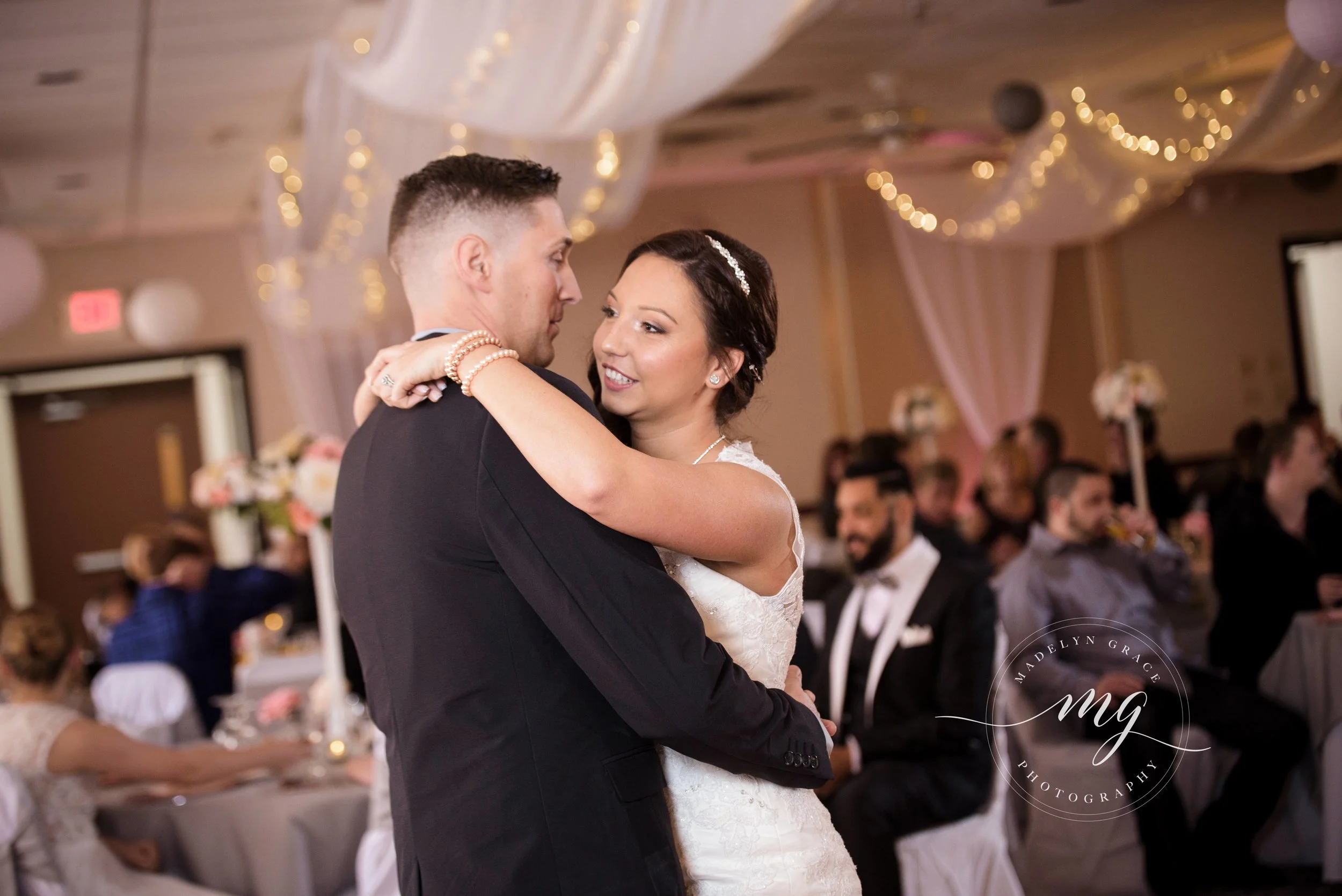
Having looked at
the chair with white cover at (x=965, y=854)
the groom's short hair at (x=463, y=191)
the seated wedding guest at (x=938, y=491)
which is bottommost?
the chair with white cover at (x=965, y=854)

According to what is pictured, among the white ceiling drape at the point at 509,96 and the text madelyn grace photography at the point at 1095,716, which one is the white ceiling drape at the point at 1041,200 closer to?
the white ceiling drape at the point at 509,96

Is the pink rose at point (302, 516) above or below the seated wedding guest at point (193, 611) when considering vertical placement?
above

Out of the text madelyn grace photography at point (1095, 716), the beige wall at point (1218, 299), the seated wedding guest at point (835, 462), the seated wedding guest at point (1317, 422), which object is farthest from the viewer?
the seated wedding guest at point (835, 462)

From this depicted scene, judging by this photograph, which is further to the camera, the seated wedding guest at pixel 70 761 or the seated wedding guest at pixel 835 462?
the seated wedding guest at pixel 835 462

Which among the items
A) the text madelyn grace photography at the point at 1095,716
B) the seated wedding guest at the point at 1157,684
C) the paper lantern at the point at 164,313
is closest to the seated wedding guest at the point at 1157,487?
the seated wedding guest at the point at 1157,684

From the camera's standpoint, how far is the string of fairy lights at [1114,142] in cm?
486

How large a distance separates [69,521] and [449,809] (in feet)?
28.4

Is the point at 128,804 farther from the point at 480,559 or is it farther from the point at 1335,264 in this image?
the point at 1335,264

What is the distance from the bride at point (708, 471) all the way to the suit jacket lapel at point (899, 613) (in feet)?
5.20

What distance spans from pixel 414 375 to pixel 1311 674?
321 cm

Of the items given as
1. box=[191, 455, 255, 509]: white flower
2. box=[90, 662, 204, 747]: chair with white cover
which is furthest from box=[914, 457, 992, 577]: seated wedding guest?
box=[90, 662, 204, 747]: chair with white cover

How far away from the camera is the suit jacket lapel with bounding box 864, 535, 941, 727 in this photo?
3.34 meters

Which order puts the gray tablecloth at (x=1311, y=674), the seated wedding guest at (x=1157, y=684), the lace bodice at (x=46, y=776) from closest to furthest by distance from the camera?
the lace bodice at (x=46, y=776)
the seated wedding guest at (x=1157, y=684)
the gray tablecloth at (x=1311, y=674)

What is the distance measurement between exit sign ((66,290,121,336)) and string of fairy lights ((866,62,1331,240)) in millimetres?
5272
